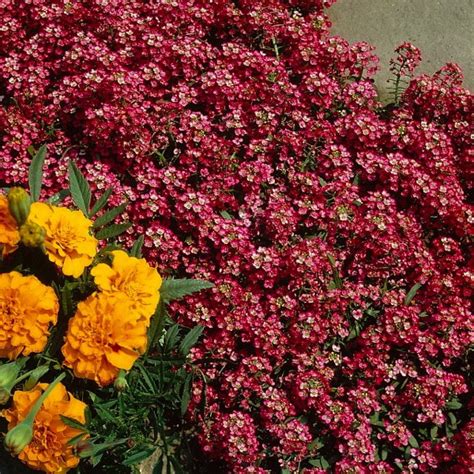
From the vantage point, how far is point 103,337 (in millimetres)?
2170

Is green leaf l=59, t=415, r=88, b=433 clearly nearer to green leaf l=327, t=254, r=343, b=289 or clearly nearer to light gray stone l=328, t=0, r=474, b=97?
green leaf l=327, t=254, r=343, b=289

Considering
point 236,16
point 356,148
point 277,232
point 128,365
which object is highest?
point 236,16

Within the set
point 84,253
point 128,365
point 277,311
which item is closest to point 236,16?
point 277,311

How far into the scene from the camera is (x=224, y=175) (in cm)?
352

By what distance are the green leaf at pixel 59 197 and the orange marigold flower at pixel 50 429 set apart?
91 cm

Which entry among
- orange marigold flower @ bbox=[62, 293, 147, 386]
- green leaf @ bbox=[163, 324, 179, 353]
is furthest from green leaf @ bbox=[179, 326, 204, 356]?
orange marigold flower @ bbox=[62, 293, 147, 386]

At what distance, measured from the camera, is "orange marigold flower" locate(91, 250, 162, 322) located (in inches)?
90.4

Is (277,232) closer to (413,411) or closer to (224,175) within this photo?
(224,175)

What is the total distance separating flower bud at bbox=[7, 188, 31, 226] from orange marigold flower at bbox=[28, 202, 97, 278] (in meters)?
0.10

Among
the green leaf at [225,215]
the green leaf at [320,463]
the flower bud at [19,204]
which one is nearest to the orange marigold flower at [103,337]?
the flower bud at [19,204]

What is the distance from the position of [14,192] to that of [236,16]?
244 cm

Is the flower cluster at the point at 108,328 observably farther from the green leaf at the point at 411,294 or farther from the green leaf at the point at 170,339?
the green leaf at the point at 411,294

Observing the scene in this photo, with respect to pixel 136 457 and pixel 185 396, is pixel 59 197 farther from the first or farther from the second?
pixel 136 457

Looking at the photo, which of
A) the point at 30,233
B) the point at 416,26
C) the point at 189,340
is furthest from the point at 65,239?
→ the point at 416,26
